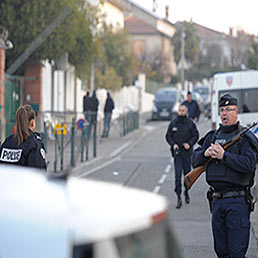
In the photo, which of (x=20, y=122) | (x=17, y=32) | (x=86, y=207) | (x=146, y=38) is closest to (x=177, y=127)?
(x=20, y=122)

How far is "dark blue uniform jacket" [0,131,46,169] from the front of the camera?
6496 millimetres

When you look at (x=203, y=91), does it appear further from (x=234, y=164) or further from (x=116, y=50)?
(x=234, y=164)

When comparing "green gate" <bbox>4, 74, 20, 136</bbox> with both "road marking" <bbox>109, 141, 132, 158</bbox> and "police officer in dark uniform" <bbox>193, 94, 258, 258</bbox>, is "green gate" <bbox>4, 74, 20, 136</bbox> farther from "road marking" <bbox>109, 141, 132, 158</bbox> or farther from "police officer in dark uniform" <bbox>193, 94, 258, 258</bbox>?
"police officer in dark uniform" <bbox>193, 94, 258, 258</bbox>

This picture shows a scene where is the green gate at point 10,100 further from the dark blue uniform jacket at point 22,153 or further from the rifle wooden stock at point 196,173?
the rifle wooden stock at point 196,173

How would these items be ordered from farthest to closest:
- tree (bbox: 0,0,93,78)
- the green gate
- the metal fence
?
tree (bbox: 0,0,93,78)
the green gate
the metal fence

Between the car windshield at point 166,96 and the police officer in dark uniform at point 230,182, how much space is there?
3419cm

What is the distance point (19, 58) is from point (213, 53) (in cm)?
6587

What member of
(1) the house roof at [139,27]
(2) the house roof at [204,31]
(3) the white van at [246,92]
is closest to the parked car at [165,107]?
(2) the house roof at [204,31]

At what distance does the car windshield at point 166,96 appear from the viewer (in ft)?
132

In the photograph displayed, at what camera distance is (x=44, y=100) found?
28328mm

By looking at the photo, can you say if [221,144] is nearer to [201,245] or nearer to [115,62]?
[201,245]

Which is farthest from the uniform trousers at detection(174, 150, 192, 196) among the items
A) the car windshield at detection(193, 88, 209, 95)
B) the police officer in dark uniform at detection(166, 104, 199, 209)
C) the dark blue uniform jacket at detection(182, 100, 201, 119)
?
the car windshield at detection(193, 88, 209, 95)

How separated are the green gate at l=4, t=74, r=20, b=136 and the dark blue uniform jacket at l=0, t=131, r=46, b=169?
49.8 ft

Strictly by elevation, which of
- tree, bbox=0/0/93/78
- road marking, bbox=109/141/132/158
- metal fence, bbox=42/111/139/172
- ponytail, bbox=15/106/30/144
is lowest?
road marking, bbox=109/141/132/158
